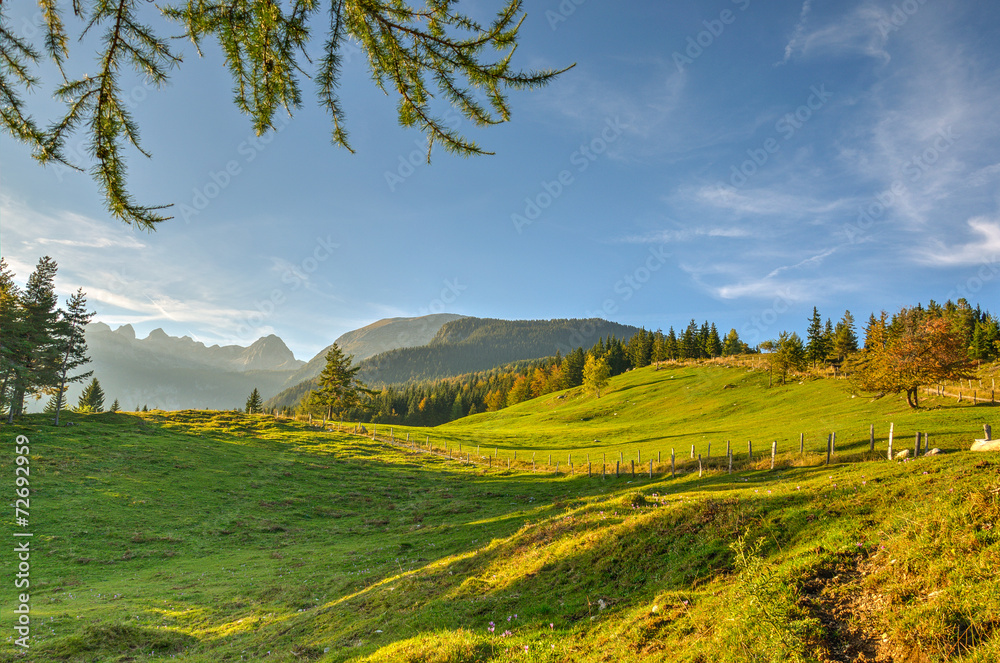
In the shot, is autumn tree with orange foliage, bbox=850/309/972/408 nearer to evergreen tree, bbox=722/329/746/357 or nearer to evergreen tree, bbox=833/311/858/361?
evergreen tree, bbox=833/311/858/361

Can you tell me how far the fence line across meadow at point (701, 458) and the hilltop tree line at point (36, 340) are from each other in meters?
38.1

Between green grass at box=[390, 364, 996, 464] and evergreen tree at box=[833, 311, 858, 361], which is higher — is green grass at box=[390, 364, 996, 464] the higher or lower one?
the lower one

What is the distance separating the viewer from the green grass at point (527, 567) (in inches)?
211

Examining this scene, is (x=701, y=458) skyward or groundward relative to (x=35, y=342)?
groundward

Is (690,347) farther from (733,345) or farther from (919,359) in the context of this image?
(919,359)

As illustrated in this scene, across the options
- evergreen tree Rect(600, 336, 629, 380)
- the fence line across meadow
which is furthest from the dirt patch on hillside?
evergreen tree Rect(600, 336, 629, 380)

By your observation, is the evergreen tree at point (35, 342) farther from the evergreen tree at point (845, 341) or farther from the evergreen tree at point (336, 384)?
the evergreen tree at point (845, 341)

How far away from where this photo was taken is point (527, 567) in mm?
10992

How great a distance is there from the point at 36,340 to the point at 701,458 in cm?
6728

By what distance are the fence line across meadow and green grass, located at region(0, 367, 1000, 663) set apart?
1118 millimetres

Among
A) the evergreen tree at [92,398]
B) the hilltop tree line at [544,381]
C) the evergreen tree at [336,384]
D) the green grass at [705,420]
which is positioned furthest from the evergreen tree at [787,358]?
the evergreen tree at [92,398]

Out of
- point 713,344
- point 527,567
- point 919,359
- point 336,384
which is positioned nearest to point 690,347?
point 713,344

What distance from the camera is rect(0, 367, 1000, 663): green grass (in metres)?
5.36

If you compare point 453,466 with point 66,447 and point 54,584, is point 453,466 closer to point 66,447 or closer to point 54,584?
point 54,584
